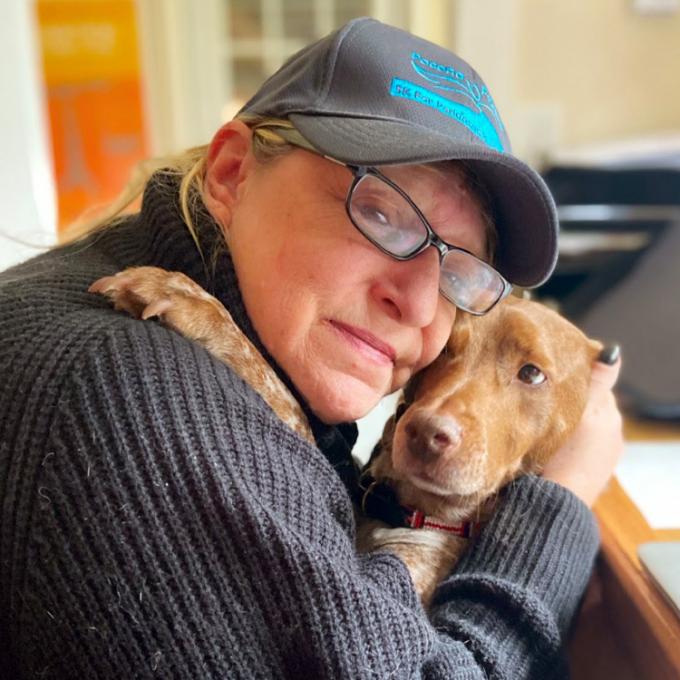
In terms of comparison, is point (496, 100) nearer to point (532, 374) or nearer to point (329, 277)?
point (532, 374)

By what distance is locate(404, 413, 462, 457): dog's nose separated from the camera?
1182 millimetres

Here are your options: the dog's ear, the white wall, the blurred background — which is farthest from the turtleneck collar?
the white wall

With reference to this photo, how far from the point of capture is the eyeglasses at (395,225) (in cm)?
95

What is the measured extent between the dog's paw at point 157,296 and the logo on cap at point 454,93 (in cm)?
34

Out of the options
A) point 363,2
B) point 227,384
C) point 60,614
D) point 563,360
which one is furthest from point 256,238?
point 363,2

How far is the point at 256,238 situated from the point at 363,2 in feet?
12.5

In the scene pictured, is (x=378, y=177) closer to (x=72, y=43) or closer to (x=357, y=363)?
(x=357, y=363)

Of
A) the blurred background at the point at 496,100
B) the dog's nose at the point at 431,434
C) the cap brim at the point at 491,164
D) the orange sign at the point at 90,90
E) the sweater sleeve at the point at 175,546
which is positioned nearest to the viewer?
the sweater sleeve at the point at 175,546

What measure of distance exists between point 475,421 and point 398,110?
19.6 inches

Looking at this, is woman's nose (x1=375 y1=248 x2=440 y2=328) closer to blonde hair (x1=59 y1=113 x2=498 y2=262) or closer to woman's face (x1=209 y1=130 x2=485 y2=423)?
woman's face (x1=209 y1=130 x2=485 y2=423)

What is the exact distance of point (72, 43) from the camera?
14.3 feet

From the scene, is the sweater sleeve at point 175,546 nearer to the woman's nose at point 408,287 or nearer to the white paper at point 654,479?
the woman's nose at point 408,287

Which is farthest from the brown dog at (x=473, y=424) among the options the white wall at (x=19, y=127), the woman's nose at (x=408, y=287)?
the white wall at (x=19, y=127)

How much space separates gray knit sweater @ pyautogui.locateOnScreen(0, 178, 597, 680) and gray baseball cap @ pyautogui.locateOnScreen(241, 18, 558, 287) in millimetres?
297
